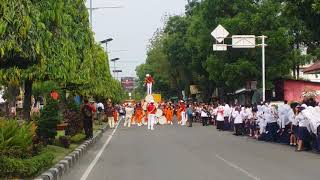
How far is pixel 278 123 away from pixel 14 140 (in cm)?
1427

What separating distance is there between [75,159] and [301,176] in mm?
7307

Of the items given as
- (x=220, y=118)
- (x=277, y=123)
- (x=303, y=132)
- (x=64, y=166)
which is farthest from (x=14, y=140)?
(x=220, y=118)

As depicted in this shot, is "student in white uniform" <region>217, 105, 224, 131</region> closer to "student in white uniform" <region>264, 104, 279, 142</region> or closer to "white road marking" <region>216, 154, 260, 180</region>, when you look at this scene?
"student in white uniform" <region>264, 104, 279, 142</region>

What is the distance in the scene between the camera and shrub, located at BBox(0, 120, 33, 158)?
46.3 ft

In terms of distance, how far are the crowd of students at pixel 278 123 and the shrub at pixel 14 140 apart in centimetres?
971

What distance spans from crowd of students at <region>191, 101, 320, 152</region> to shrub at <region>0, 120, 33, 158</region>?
382 inches

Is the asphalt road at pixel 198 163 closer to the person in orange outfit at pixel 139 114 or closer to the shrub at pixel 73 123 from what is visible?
the shrub at pixel 73 123

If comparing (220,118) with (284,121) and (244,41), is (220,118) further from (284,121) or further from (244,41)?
(284,121)

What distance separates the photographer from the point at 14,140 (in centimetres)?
1451

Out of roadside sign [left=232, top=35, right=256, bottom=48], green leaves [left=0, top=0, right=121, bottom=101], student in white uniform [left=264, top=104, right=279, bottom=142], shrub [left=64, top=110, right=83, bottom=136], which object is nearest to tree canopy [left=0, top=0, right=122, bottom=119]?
green leaves [left=0, top=0, right=121, bottom=101]

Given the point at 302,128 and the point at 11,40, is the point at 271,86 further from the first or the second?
the point at 11,40

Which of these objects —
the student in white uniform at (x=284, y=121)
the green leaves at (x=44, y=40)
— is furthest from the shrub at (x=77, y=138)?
the student in white uniform at (x=284, y=121)

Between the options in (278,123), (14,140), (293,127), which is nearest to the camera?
(14,140)

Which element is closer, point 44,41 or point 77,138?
point 44,41
